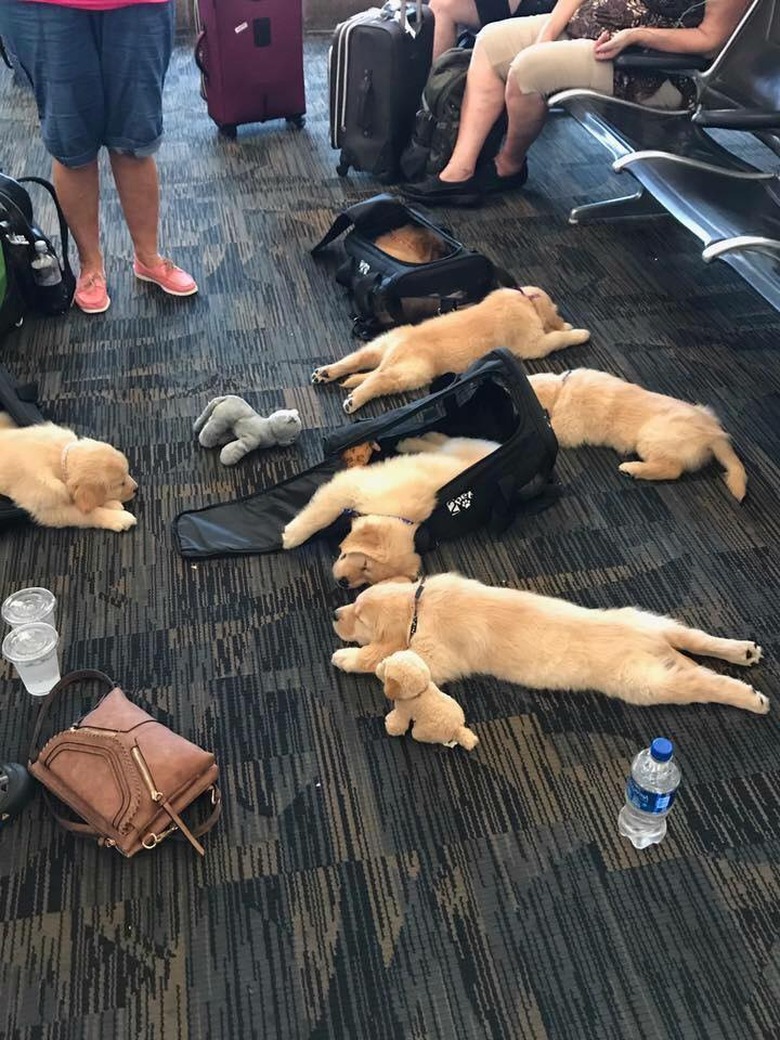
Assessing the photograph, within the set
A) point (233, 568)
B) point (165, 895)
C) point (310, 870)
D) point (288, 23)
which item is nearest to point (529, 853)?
point (310, 870)

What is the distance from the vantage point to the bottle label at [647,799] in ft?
4.76

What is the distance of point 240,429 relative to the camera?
227 centimetres

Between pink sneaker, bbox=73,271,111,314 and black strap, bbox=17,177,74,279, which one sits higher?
black strap, bbox=17,177,74,279

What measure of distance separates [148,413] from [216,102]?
83.8 inches

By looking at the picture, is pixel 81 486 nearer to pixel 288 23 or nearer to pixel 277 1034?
pixel 277 1034

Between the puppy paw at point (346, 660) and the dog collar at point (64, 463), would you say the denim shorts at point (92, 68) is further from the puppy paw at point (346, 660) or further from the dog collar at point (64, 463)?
the puppy paw at point (346, 660)

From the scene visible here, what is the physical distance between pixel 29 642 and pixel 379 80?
271 centimetres

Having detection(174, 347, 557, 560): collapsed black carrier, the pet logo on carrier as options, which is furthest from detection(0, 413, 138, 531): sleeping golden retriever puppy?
the pet logo on carrier

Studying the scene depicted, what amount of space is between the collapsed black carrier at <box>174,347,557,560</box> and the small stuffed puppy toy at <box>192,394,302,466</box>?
0.19 m

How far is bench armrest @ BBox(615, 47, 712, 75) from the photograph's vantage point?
9.28ft

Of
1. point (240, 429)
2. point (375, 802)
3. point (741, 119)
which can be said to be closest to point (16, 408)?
point (240, 429)

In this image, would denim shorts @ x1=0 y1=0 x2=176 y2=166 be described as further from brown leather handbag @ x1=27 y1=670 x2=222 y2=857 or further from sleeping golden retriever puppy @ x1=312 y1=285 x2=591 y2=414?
brown leather handbag @ x1=27 y1=670 x2=222 y2=857

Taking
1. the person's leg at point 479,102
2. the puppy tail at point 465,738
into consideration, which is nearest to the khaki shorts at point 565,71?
the person's leg at point 479,102

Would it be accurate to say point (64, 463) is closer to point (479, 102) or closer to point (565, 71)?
point (565, 71)
